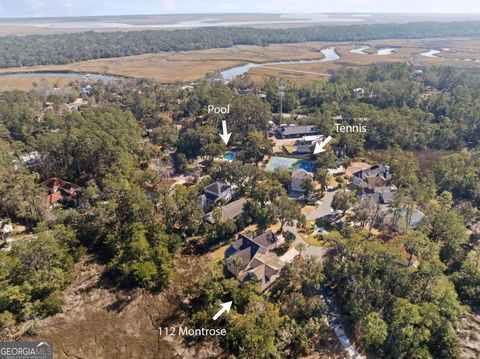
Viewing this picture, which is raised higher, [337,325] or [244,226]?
[244,226]

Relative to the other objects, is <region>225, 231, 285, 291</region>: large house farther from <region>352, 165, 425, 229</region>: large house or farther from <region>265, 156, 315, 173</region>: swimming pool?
<region>265, 156, 315, 173</region>: swimming pool

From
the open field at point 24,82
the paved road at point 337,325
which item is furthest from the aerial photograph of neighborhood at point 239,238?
the open field at point 24,82

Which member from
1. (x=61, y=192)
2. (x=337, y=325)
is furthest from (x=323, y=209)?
(x=61, y=192)

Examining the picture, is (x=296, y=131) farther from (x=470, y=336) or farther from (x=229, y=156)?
(x=470, y=336)

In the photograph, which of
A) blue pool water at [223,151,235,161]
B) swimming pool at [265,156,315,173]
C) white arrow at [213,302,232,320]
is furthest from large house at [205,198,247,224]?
blue pool water at [223,151,235,161]

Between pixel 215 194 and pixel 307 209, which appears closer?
pixel 215 194

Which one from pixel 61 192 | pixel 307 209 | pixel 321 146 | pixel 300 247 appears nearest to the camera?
pixel 300 247
